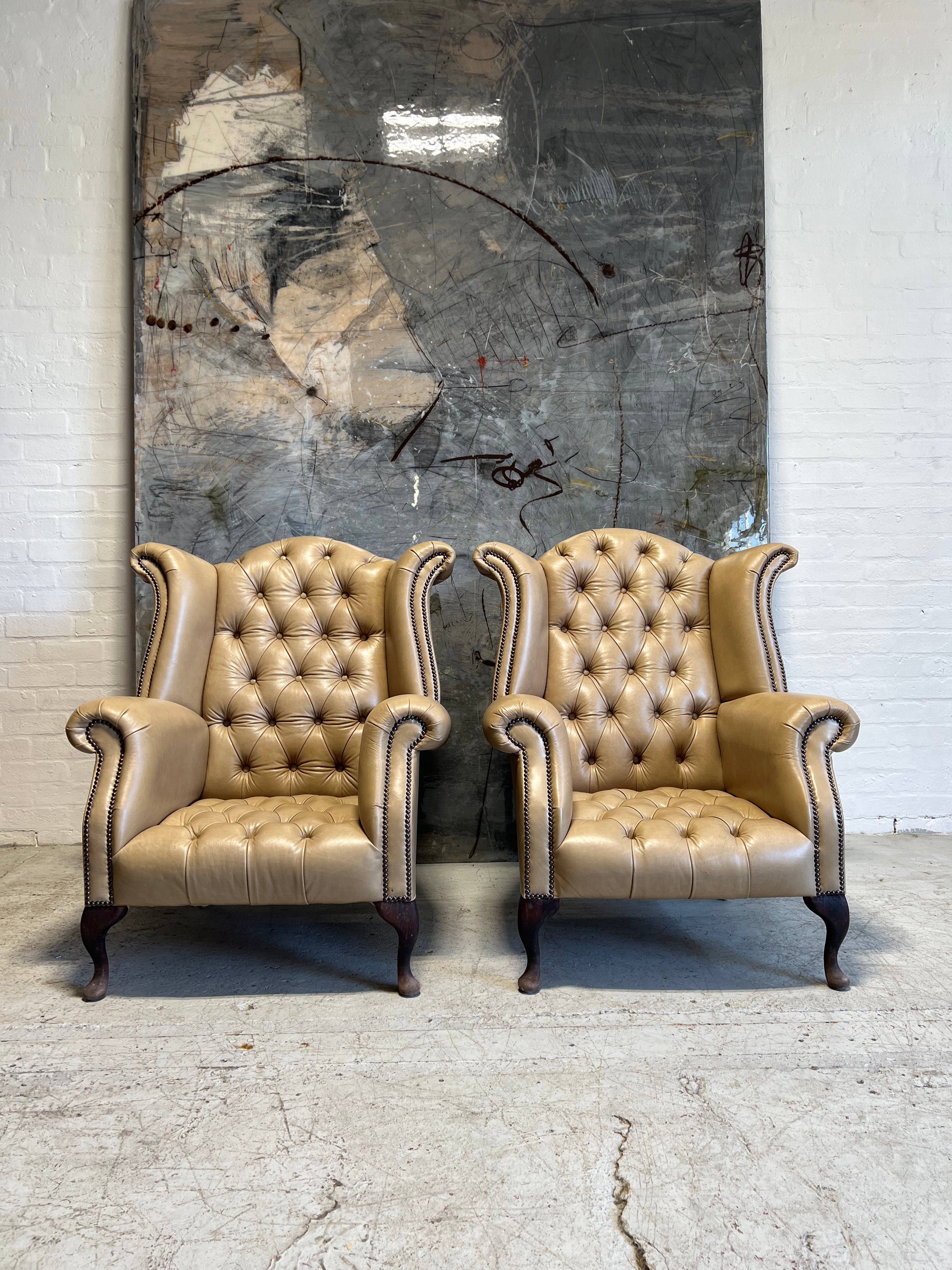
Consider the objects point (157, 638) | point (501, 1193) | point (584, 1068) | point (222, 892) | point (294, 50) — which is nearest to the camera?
point (501, 1193)

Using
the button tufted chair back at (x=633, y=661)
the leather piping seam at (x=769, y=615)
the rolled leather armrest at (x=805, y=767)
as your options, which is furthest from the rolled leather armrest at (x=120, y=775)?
the leather piping seam at (x=769, y=615)

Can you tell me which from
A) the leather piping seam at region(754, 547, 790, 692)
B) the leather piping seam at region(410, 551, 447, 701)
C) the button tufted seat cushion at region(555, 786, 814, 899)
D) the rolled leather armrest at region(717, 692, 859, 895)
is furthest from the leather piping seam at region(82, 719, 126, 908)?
the leather piping seam at region(754, 547, 790, 692)

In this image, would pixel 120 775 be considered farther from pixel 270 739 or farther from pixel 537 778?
pixel 537 778

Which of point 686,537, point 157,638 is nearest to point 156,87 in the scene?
point 157,638

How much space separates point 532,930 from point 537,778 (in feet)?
1.14

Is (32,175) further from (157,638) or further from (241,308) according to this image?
(157,638)

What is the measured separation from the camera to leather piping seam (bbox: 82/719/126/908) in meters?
1.72

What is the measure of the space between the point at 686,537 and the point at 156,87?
245 centimetres

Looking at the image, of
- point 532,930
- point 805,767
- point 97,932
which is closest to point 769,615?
point 805,767

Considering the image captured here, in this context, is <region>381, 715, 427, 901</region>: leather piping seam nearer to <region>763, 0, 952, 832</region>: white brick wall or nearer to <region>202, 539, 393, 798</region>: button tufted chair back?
<region>202, 539, 393, 798</region>: button tufted chair back

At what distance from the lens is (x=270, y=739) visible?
87.1 inches

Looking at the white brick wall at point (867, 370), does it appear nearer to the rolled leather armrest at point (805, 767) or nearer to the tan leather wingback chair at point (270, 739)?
the rolled leather armrest at point (805, 767)

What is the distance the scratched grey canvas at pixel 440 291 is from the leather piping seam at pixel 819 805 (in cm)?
108

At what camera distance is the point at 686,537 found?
274 cm
